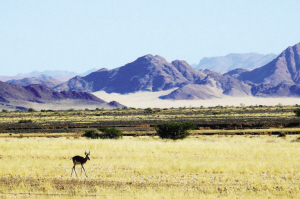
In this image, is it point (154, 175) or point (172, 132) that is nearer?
point (154, 175)

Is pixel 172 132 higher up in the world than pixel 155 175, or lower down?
higher up

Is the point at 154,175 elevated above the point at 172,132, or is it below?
below

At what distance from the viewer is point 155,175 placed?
17.5m

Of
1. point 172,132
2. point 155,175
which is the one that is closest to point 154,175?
point 155,175

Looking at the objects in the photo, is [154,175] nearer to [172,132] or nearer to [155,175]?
[155,175]

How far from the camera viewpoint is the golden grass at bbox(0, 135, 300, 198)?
1427 cm

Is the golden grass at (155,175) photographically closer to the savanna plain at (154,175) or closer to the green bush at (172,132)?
the savanna plain at (154,175)

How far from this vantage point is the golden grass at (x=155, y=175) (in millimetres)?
14266

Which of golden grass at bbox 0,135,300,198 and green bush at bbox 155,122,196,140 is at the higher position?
green bush at bbox 155,122,196,140

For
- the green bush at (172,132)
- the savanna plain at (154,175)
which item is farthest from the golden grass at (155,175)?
the green bush at (172,132)

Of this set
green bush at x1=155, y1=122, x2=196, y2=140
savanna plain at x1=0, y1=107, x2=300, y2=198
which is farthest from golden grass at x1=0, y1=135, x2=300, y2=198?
green bush at x1=155, y1=122, x2=196, y2=140

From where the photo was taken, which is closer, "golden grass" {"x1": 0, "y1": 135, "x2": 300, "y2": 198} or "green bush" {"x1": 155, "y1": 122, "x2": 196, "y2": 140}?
"golden grass" {"x1": 0, "y1": 135, "x2": 300, "y2": 198}

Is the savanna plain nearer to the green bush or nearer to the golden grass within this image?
the golden grass

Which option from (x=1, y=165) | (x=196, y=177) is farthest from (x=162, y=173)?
(x=1, y=165)
